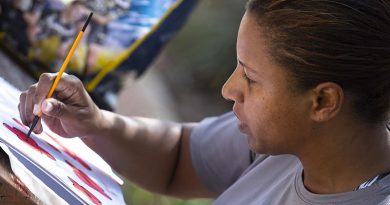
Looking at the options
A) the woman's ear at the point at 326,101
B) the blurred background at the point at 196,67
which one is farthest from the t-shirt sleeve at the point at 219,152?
the blurred background at the point at 196,67

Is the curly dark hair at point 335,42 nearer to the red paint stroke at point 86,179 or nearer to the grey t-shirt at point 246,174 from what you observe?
the grey t-shirt at point 246,174

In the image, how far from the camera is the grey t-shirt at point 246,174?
1.24 m

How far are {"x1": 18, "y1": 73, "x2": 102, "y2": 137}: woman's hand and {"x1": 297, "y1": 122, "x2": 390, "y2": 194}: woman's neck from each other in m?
0.48

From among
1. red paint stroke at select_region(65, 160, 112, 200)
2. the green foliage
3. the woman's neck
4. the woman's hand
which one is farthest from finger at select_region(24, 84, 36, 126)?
the green foliage

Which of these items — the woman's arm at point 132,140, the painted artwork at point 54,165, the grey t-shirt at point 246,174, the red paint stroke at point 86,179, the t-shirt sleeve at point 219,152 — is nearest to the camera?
the painted artwork at point 54,165

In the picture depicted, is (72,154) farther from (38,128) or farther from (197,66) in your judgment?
(197,66)

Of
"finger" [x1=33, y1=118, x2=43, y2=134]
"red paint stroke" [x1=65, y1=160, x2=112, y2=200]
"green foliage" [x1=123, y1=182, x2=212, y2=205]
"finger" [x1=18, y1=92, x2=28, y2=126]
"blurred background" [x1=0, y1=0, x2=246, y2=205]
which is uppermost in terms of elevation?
"finger" [x1=18, y1=92, x2=28, y2=126]

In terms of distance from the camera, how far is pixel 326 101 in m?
1.22

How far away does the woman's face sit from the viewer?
1231 millimetres

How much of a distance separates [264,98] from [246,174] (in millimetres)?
329

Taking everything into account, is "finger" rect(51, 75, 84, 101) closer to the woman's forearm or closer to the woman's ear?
the woman's forearm

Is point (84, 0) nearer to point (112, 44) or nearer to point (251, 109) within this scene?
point (112, 44)

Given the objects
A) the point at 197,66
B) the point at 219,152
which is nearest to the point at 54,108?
the point at 219,152

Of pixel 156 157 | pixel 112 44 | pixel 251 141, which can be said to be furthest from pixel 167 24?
pixel 251 141
